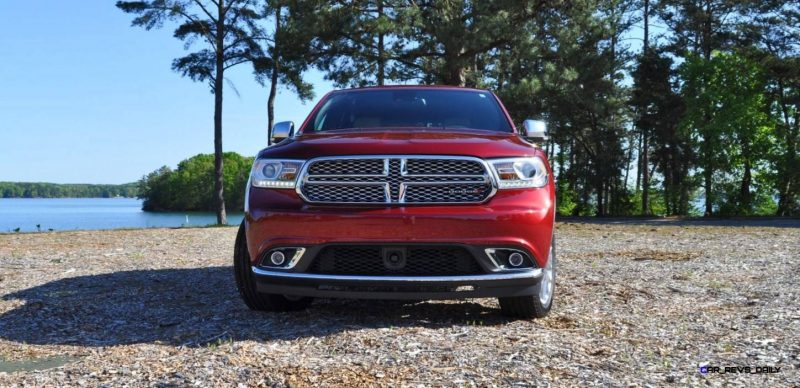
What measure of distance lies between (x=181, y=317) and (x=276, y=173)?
1481 mm

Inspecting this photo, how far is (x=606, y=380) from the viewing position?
127 inches

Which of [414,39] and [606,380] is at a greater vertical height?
[414,39]

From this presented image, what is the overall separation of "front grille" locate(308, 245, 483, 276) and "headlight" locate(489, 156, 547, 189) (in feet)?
1.68

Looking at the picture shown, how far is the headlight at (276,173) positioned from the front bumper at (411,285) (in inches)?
22.4

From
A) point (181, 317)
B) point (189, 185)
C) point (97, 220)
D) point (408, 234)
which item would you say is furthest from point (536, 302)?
point (189, 185)

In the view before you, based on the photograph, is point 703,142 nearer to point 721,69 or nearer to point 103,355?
point 721,69

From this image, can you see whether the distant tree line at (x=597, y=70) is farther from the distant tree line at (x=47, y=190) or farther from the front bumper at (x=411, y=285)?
the distant tree line at (x=47, y=190)

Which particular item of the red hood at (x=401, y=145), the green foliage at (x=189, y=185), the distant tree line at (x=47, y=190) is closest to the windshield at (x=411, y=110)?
the red hood at (x=401, y=145)

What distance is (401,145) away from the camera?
4.25 metres

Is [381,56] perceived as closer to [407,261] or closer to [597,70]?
[597,70]

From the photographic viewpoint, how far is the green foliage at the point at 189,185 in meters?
110

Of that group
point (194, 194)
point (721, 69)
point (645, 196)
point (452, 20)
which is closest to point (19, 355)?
point (452, 20)

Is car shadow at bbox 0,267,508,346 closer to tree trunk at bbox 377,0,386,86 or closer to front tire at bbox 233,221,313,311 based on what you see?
front tire at bbox 233,221,313,311

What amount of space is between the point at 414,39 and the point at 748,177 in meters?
19.7
